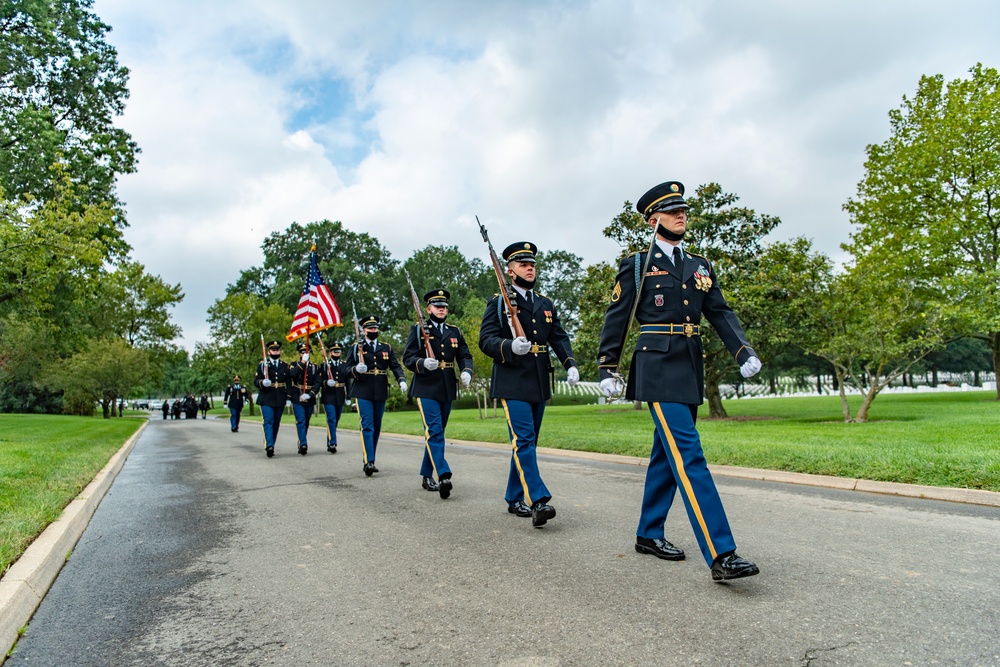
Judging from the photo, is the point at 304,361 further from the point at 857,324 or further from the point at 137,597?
the point at 857,324

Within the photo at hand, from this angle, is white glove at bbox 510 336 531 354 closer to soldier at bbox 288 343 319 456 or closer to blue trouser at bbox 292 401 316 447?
blue trouser at bbox 292 401 316 447

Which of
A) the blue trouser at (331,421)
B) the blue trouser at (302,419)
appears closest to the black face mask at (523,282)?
the blue trouser at (302,419)

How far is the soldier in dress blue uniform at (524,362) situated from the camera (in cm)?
550

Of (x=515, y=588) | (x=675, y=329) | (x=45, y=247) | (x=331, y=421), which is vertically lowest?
(x=515, y=588)

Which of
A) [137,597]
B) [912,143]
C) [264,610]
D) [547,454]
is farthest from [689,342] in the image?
[912,143]

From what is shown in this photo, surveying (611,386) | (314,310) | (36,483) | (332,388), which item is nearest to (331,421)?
(332,388)

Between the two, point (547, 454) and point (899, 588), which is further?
point (547, 454)

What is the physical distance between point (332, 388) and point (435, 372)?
26.7 feet

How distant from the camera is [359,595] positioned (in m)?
3.85

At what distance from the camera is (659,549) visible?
14.3ft

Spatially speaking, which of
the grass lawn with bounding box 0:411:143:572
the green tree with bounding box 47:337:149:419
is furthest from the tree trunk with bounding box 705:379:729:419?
the green tree with bounding box 47:337:149:419

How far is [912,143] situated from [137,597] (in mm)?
31566

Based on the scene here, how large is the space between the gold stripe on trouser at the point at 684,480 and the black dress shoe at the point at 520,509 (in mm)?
2088

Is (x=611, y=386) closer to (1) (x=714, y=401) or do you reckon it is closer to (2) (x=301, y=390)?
(2) (x=301, y=390)
